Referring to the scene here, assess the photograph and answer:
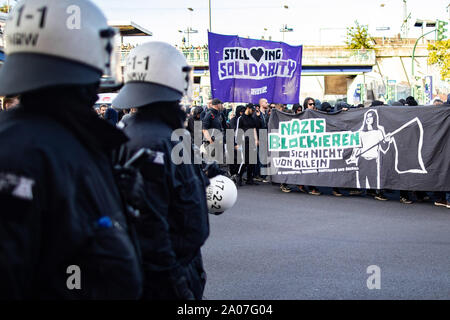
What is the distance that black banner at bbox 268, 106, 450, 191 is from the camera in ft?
34.6

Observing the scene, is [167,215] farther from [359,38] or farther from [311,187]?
[359,38]

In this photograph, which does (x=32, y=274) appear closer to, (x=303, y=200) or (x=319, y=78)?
(x=303, y=200)

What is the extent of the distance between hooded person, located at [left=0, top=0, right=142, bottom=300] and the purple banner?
1108 cm

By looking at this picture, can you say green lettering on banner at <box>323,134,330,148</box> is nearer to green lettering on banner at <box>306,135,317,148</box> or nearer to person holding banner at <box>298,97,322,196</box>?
green lettering on banner at <box>306,135,317,148</box>

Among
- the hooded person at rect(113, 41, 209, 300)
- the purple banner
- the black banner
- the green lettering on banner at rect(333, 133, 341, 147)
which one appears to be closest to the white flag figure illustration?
the black banner

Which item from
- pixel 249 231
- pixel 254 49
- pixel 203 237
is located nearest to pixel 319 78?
pixel 254 49

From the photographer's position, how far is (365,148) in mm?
11672

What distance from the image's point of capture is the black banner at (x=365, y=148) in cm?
1054

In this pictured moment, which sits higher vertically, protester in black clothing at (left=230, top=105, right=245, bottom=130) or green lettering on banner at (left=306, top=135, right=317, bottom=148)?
protester in black clothing at (left=230, top=105, right=245, bottom=130)

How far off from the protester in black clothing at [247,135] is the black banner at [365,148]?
830mm

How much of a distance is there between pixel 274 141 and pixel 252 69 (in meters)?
1.82

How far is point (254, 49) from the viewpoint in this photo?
43.9 feet

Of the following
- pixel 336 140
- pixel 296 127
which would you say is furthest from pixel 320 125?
pixel 296 127

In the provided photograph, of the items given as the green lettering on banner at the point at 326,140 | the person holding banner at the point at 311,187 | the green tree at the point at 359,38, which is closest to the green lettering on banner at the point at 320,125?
the green lettering on banner at the point at 326,140
